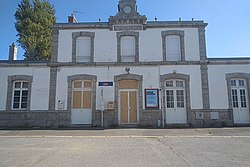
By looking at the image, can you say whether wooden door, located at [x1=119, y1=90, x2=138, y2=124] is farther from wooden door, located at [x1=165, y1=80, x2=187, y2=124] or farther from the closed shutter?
the closed shutter

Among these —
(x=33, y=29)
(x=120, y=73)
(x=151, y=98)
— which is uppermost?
(x=33, y=29)

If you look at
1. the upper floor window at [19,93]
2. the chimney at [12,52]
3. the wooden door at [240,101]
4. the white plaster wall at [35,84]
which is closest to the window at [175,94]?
the wooden door at [240,101]

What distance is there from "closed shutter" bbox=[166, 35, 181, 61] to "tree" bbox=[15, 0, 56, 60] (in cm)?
1256

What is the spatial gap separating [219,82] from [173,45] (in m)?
3.63

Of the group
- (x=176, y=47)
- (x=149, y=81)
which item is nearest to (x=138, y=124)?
(x=149, y=81)

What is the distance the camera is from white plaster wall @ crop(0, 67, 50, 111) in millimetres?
14828

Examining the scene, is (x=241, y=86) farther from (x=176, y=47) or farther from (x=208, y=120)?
(x=176, y=47)

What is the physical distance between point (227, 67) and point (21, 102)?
13.0 m

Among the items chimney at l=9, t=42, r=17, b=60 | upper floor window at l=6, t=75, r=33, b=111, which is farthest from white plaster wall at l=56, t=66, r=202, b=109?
chimney at l=9, t=42, r=17, b=60

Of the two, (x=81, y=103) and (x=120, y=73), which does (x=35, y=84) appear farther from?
(x=120, y=73)

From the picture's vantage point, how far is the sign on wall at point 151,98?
14492mm

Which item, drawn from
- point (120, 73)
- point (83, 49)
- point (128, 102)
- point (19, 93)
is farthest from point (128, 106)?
point (19, 93)

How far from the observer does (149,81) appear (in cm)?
1480

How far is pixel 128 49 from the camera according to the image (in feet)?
50.5
